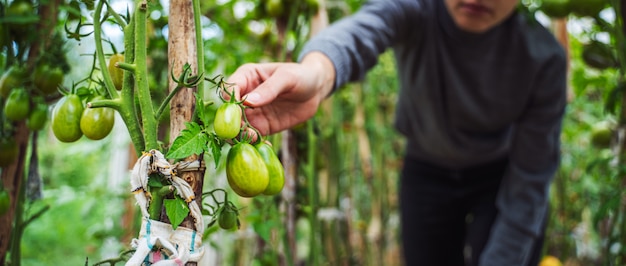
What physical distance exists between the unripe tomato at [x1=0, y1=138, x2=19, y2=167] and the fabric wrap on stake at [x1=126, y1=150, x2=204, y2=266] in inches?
20.6

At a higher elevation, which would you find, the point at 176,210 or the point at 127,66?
the point at 127,66

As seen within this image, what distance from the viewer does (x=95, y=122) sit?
59 centimetres

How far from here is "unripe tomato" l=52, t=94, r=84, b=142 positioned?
1.99ft

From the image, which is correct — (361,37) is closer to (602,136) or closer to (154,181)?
(154,181)

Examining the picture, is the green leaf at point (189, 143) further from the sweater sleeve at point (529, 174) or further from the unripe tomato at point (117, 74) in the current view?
the sweater sleeve at point (529, 174)

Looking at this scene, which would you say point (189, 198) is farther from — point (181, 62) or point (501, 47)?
point (501, 47)

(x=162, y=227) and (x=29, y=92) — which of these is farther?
(x=29, y=92)

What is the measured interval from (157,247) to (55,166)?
451 centimetres

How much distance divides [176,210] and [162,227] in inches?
1.1

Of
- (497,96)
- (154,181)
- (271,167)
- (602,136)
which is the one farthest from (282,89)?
(602,136)

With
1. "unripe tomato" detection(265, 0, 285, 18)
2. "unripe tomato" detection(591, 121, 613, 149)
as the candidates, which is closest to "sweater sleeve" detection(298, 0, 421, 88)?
"unripe tomato" detection(265, 0, 285, 18)

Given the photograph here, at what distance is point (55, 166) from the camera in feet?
14.7

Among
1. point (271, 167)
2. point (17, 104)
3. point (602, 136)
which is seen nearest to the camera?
point (271, 167)

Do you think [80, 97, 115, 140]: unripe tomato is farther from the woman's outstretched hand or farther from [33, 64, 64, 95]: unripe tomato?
[33, 64, 64, 95]: unripe tomato
